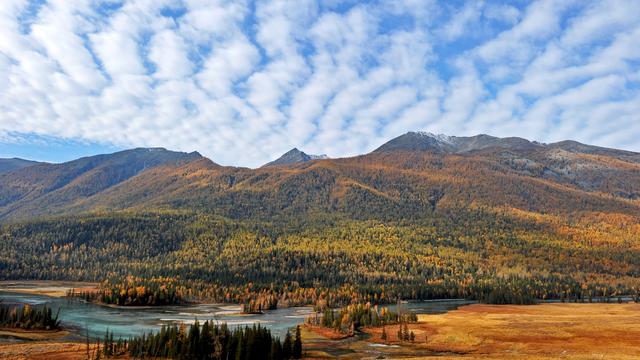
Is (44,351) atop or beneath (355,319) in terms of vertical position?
atop

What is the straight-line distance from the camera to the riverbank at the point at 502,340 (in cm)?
10625

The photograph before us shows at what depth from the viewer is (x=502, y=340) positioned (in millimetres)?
125375

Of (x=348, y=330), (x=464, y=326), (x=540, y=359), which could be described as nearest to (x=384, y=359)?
(x=540, y=359)

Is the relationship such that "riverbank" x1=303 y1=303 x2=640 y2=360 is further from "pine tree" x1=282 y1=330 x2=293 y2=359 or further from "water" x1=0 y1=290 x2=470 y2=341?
"water" x1=0 y1=290 x2=470 y2=341

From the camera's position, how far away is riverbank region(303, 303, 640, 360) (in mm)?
106250

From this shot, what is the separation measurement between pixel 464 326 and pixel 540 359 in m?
59.8

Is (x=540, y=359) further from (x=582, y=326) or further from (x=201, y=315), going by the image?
(x=201, y=315)

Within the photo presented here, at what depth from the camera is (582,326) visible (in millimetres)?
144250

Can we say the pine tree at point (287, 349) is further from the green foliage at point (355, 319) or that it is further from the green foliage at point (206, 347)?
the green foliage at point (355, 319)

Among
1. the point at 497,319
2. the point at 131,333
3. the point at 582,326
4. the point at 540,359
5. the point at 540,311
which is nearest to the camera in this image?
the point at 540,359

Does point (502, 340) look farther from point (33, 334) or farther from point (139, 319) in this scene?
point (33, 334)

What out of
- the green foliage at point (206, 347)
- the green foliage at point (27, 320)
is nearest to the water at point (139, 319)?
the green foliage at point (27, 320)

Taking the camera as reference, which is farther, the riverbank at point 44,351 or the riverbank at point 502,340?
the riverbank at point 502,340

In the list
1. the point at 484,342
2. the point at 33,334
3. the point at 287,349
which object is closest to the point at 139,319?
the point at 33,334
